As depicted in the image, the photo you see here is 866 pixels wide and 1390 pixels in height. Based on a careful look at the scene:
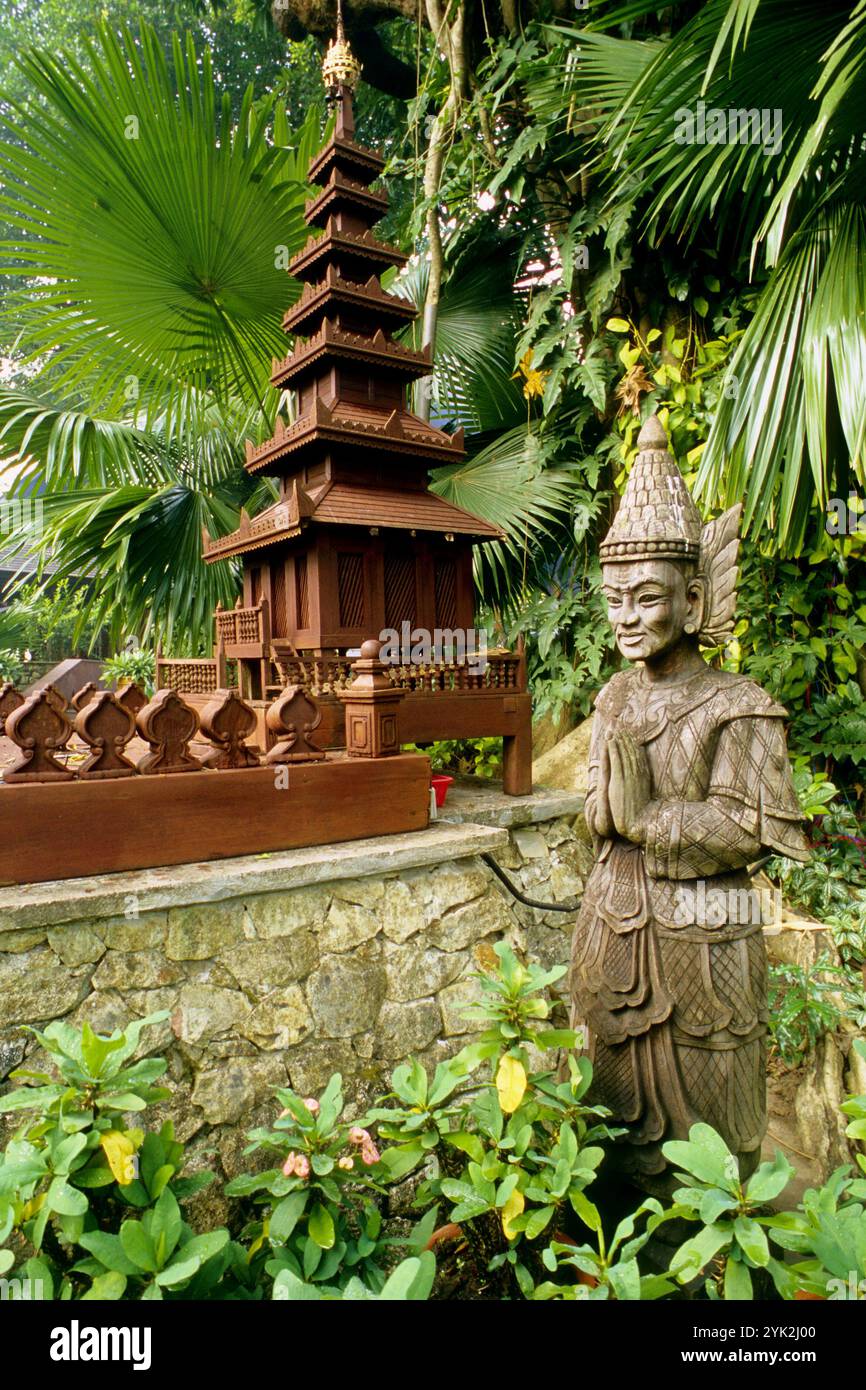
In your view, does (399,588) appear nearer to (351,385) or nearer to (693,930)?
(351,385)

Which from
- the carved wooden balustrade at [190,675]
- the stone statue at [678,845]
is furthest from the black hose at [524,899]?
the carved wooden balustrade at [190,675]

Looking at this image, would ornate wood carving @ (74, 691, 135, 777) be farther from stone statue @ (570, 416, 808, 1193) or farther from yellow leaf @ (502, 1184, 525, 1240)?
yellow leaf @ (502, 1184, 525, 1240)

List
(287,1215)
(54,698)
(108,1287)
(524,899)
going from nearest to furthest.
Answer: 1. (108,1287)
2. (287,1215)
3. (54,698)
4. (524,899)

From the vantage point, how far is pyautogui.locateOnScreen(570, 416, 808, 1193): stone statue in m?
1.92

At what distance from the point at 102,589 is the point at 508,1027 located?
167 inches

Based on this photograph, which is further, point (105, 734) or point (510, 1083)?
point (105, 734)

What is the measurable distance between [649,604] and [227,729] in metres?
1.41

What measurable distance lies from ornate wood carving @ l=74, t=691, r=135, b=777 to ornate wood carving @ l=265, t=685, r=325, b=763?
0.47 meters

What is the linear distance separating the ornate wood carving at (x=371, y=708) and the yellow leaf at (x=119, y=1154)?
155cm

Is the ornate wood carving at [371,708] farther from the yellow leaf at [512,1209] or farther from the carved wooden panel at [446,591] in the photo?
the yellow leaf at [512,1209]

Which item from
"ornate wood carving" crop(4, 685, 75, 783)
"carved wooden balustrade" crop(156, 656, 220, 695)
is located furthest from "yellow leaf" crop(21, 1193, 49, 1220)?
"carved wooden balustrade" crop(156, 656, 220, 695)

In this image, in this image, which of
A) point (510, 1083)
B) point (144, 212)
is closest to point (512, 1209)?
point (510, 1083)

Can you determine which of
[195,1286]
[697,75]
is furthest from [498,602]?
[195,1286]

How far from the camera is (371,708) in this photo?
2.72 metres
